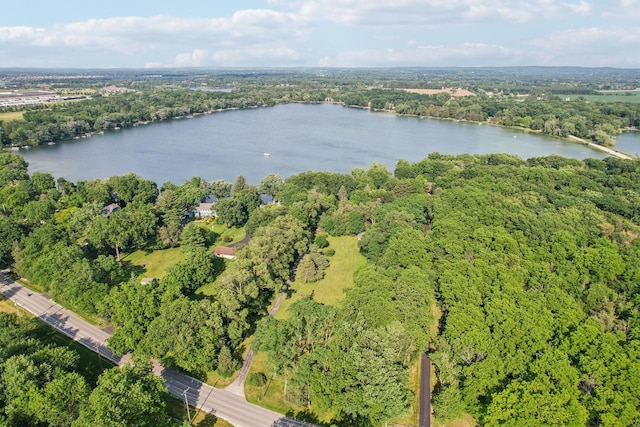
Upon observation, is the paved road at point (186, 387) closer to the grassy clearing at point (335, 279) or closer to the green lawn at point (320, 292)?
the green lawn at point (320, 292)

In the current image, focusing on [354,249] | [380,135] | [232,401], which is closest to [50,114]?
[380,135]

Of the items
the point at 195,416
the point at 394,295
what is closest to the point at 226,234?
the point at 394,295

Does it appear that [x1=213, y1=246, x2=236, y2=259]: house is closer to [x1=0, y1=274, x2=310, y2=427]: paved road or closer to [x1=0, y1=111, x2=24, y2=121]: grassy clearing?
[x1=0, y1=274, x2=310, y2=427]: paved road

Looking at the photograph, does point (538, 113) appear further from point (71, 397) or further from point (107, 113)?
point (71, 397)

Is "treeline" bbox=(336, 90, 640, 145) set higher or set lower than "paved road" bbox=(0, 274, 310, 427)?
higher

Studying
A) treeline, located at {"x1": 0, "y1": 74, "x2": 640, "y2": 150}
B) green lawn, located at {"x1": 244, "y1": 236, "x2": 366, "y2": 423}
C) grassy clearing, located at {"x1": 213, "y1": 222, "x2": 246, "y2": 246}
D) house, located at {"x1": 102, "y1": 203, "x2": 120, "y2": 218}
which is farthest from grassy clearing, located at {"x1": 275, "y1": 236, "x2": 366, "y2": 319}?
treeline, located at {"x1": 0, "y1": 74, "x2": 640, "y2": 150}

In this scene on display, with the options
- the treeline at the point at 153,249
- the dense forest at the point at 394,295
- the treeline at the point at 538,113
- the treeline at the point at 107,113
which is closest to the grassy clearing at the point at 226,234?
the treeline at the point at 153,249

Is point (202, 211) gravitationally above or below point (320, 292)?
above
